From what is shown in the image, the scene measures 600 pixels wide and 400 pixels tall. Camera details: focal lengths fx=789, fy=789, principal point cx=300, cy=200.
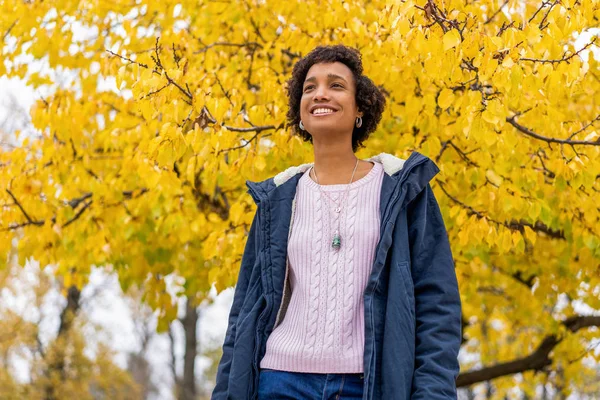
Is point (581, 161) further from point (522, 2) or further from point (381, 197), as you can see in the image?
→ point (381, 197)

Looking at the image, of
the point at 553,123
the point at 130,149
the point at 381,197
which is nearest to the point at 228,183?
the point at 130,149

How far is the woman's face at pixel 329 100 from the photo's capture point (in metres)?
2.66

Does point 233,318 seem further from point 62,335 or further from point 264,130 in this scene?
point 62,335

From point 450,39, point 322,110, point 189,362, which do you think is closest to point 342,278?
point 322,110

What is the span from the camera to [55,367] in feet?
50.3

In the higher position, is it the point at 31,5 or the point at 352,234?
the point at 31,5

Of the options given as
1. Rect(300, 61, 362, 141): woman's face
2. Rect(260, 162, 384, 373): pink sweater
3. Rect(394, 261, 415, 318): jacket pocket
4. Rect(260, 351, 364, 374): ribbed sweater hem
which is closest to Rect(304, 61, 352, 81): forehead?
Rect(300, 61, 362, 141): woman's face

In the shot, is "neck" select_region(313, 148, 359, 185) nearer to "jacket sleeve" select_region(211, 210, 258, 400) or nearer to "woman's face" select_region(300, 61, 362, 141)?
"woman's face" select_region(300, 61, 362, 141)

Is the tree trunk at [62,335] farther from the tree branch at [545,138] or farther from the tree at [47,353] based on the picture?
the tree branch at [545,138]

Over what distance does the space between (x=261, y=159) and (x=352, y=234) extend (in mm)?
1869

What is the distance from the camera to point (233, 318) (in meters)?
2.63

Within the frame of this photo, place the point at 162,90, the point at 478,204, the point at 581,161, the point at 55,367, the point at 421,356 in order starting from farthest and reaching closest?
the point at 55,367 → the point at 478,204 → the point at 581,161 → the point at 162,90 → the point at 421,356

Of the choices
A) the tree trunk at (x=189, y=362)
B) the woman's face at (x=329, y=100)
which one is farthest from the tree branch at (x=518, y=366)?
the tree trunk at (x=189, y=362)

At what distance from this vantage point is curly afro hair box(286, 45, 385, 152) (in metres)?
2.77
